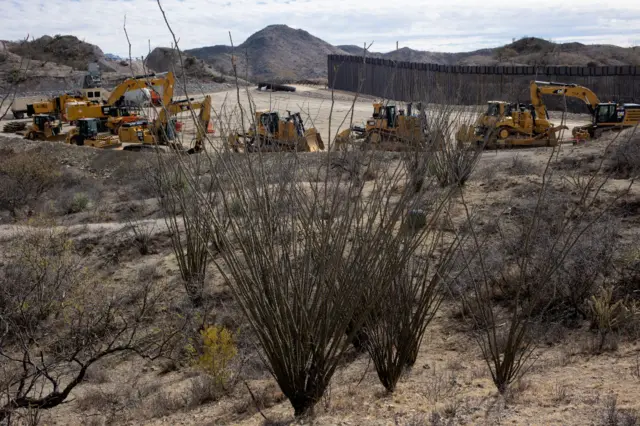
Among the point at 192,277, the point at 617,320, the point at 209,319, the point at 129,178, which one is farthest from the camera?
the point at 129,178

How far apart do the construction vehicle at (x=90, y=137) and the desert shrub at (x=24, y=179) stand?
15.2 ft

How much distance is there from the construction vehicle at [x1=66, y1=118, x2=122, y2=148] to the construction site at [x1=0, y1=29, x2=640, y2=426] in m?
Answer: 9.36

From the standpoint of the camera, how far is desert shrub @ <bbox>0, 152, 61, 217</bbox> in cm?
1798

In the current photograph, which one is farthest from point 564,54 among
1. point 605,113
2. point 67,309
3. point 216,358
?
point 216,358

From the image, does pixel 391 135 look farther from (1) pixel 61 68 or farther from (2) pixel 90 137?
(1) pixel 61 68

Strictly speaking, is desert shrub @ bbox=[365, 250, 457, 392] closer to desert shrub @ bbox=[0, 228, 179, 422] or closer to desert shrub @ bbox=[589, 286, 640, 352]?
desert shrub @ bbox=[589, 286, 640, 352]

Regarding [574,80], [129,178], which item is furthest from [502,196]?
[574,80]

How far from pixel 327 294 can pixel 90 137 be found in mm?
25307

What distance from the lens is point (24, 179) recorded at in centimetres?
1931

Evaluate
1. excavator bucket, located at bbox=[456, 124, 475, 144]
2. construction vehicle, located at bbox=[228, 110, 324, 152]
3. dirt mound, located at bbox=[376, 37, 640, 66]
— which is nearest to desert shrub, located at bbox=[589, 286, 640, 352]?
excavator bucket, located at bbox=[456, 124, 475, 144]

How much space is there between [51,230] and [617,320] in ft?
36.8

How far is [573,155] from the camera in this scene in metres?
18.7

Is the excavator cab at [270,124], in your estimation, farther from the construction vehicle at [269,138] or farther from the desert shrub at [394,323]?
the desert shrub at [394,323]

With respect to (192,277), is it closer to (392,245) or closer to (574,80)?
(392,245)
